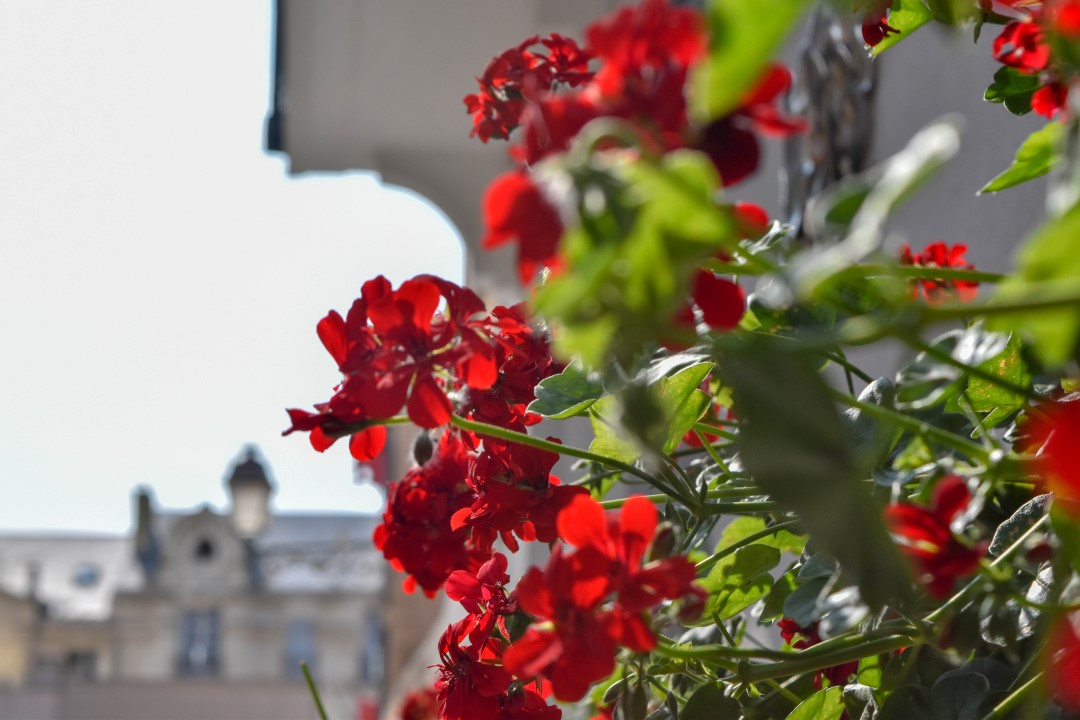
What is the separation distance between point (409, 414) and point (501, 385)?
0.47 ft

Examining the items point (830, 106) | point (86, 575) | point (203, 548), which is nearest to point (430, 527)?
point (830, 106)

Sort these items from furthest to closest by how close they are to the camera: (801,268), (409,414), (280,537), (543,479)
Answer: (280,537), (543,479), (409,414), (801,268)

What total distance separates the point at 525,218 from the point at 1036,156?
25cm

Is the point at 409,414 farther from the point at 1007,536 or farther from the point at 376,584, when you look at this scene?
the point at 376,584

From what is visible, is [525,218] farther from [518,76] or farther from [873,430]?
[518,76]

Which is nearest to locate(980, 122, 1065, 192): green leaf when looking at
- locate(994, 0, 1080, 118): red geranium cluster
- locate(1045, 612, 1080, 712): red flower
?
locate(994, 0, 1080, 118): red geranium cluster

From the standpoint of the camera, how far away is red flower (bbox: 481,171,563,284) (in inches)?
10.0

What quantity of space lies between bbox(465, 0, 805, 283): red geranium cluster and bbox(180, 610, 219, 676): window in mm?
19516

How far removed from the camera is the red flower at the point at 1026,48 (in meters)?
0.49

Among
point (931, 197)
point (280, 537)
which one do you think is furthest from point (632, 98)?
point (280, 537)

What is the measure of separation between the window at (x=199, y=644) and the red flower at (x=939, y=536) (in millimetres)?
19479

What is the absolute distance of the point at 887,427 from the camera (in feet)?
1.49

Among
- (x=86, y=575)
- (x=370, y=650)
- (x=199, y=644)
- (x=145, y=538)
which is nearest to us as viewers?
(x=199, y=644)

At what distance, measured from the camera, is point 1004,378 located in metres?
0.47
